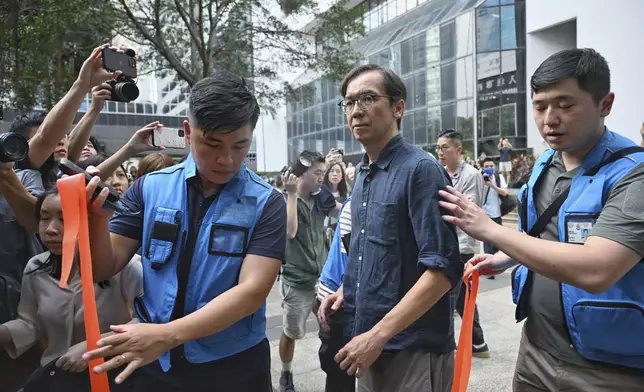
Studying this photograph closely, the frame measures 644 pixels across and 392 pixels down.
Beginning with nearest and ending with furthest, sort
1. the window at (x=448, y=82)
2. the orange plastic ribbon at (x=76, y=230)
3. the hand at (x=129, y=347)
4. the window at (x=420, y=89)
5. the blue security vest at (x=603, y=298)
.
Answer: the hand at (x=129, y=347), the orange plastic ribbon at (x=76, y=230), the blue security vest at (x=603, y=298), the window at (x=448, y=82), the window at (x=420, y=89)

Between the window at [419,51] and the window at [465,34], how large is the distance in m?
1.96

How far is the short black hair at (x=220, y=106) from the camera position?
158 cm

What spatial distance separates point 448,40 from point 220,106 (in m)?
22.3

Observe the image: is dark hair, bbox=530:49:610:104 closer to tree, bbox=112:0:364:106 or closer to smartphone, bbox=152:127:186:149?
smartphone, bbox=152:127:186:149

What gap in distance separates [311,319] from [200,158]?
13.6 feet

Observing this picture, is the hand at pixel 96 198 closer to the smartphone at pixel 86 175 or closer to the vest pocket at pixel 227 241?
the smartphone at pixel 86 175

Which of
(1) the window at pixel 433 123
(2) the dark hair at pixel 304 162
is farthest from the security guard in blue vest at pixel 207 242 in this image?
(1) the window at pixel 433 123

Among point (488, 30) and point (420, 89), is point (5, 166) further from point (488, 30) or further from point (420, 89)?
point (420, 89)

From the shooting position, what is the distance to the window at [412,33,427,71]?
76.3ft

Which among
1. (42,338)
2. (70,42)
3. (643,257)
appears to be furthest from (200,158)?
(70,42)

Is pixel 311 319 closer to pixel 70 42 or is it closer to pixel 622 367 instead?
pixel 622 367

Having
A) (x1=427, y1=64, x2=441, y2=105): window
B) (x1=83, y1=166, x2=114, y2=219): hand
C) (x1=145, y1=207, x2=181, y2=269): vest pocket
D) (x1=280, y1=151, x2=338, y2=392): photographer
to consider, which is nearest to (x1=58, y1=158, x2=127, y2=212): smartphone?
(x1=83, y1=166, x2=114, y2=219): hand

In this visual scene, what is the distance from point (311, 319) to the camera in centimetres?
550

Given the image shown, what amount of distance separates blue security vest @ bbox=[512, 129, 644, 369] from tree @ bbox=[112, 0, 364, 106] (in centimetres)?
933
